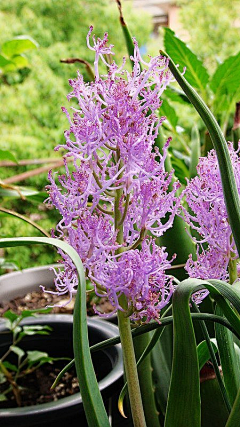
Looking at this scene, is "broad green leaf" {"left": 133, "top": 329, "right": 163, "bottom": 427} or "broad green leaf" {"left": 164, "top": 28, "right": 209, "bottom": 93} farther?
"broad green leaf" {"left": 164, "top": 28, "right": 209, "bottom": 93}

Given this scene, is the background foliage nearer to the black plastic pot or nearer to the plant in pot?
the black plastic pot

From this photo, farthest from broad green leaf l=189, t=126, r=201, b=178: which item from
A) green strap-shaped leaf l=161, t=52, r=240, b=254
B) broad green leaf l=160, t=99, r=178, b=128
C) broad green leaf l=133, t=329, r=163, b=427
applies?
green strap-shaped leaf l=161, t=52, r=240, b=254

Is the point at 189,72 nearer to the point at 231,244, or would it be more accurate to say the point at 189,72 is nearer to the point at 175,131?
the point at 175,131

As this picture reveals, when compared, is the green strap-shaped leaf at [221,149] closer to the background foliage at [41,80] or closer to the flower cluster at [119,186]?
the flower cluster at [119,186]

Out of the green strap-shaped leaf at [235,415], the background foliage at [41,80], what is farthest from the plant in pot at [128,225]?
the background foliage at [41,80]

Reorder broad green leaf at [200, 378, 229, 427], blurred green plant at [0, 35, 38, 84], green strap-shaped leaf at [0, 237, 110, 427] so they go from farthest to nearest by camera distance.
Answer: blurred green plant at [0, 35, 38, 84]
broad green leaf at [200, 378, 229, 427]
green strap-shaped leaf at [0, 237, 110, 427]

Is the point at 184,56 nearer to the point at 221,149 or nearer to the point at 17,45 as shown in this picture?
the point at 17,45
